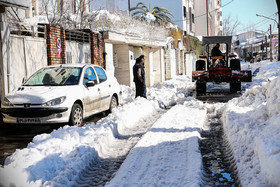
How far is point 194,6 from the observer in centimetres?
5722

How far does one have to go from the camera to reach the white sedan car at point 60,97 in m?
8.29

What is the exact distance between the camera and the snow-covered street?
15.0 feet

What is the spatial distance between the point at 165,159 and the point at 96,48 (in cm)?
1363

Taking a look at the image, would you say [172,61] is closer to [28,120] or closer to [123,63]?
[123,63]

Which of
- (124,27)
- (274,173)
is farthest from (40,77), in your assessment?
(124,27)

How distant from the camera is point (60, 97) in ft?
27.8

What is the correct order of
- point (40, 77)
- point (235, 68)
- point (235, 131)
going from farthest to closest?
1. point (235, 68)
2. point (40, 77)
3. point (235, 131)

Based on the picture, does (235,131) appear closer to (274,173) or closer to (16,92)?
(274,173)

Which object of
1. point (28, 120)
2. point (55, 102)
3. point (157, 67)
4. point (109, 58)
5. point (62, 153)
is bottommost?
point (62, 153)

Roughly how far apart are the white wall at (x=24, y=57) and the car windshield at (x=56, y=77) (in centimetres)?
272

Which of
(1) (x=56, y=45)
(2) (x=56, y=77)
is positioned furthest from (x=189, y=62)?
(2) (x=56, y=77)

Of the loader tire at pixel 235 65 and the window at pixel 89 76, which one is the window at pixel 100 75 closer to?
the window at pixel 89 76

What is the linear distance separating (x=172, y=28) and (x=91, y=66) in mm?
25402

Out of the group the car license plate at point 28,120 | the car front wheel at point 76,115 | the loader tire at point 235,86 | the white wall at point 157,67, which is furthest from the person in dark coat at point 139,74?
the white wall at point 157,67
